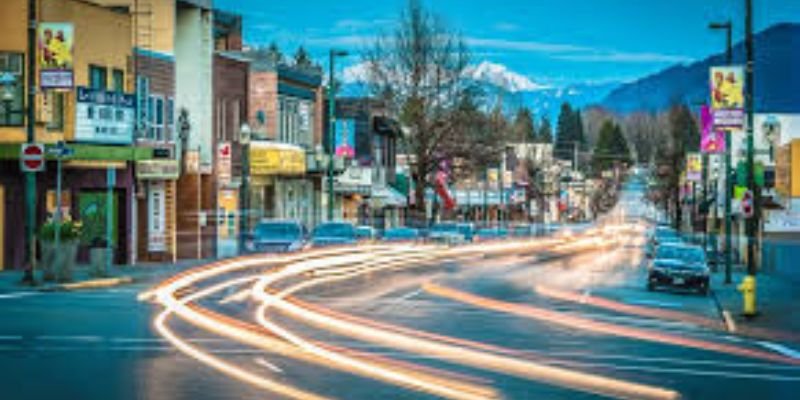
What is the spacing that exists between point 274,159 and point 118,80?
45.3 feet

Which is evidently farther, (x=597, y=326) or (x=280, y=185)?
(x=280, y=185)

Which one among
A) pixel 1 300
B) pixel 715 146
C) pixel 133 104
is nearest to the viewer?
pixel 1 300

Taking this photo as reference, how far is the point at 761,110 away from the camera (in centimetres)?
8725

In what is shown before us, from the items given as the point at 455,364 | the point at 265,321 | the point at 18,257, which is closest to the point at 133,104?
the point at 18,257

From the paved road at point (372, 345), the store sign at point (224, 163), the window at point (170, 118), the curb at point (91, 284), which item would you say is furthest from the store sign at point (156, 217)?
the paved road at point (372, 345)

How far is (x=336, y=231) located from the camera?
50.7 meters

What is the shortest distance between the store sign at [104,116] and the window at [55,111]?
0.78 meters

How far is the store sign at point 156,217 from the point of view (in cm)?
4894

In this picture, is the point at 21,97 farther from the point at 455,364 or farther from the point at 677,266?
the point at 455,364

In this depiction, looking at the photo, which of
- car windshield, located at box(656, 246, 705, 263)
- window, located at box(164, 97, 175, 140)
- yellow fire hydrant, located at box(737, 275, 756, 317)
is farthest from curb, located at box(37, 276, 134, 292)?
car windshield, located at box(656, 246, 705, 263)

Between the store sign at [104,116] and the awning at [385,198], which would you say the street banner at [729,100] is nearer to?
the store sign at [104,116]

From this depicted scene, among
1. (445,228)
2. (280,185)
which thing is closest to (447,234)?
(445,228)

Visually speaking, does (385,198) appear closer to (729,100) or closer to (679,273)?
(679,273)

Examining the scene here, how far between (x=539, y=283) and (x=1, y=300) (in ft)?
58.4
